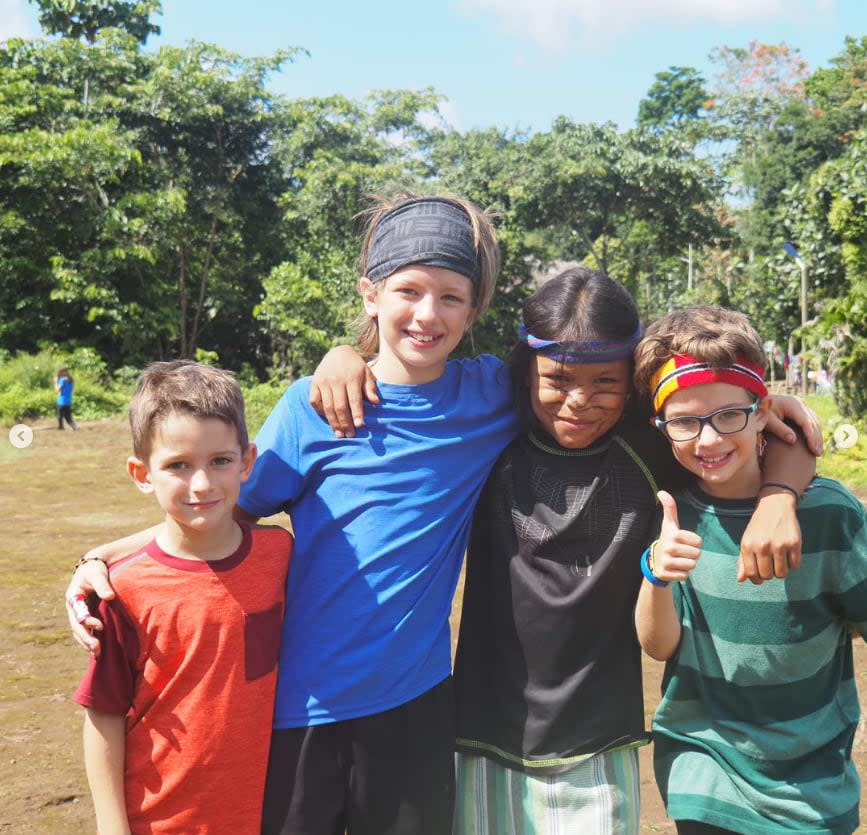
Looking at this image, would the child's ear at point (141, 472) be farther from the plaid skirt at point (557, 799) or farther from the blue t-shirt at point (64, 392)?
the blue t-shirt at point (64, 392)

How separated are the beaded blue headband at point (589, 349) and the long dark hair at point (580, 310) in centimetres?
1

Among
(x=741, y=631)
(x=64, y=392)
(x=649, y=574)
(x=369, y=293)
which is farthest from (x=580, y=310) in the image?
(x=64, y=392)

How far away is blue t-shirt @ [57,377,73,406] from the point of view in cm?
1466

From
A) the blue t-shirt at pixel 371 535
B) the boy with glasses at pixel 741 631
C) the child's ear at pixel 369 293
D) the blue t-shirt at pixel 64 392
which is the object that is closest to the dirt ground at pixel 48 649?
the boy with glasses at pixel 741 631

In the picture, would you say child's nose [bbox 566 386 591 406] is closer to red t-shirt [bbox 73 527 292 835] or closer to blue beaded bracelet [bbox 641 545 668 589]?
blue beaded bracelet [bbox 641 545 668 589]

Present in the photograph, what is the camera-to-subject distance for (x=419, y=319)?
2.08 metres

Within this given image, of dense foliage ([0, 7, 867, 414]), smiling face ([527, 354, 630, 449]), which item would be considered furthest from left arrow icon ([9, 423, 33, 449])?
smiling face ([527, 354, 630, 449])

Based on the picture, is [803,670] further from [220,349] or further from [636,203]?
[220,349]

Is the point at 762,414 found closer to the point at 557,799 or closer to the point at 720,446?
the point at 720,446

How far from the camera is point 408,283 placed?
2104 millimetres

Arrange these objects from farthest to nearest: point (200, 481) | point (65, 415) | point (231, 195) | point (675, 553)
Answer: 1. point (231, 195)
2. point (65, 415)
3. point (200, 481)
4. point (675, 553)

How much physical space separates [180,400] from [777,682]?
1.25m

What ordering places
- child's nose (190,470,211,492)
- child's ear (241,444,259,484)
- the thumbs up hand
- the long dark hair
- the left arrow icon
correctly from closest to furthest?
the thumbs up hand → child's nose (190,470,211,492) → child's ear (241,444,259,484) → the long dark hair → the left arrow icon

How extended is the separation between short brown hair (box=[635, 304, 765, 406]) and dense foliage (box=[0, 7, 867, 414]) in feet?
47.7
